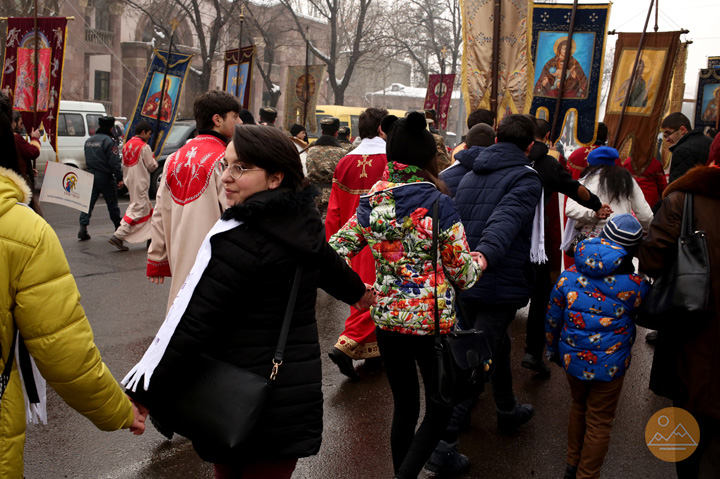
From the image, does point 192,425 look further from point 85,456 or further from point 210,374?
point 85,456

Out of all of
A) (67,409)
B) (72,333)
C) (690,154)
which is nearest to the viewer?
(72,333)

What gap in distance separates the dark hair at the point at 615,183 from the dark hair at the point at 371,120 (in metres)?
1.72

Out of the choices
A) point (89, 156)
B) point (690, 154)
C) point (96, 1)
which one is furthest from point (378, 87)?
point (690, 154)

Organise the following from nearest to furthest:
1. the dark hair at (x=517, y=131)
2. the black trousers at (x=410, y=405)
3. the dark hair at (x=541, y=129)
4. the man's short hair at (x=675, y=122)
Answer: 1. the black trousers at (x=410, y=405)
2. the dark hair at (x=517, y=131)
3. the dark hair at (x=541, y=129)
4. the man's short hair at (x=675, y=122)

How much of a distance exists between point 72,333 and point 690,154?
5.46 metres

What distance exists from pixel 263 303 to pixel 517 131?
2171mm

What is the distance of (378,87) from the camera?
2670 inches

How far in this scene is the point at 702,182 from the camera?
282 cm

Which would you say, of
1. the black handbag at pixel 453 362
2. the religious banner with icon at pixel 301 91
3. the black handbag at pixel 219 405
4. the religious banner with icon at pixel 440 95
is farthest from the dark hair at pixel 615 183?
the religious banner with icon at pixel 440 95

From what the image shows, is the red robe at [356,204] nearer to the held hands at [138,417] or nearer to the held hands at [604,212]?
the held hands at [604,212]

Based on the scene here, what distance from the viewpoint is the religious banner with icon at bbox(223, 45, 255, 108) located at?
1030 centimetres
